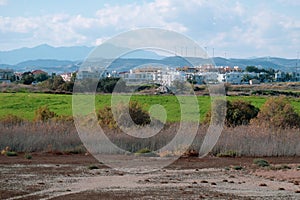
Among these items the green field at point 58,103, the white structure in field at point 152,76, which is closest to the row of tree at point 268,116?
the green field at point 58,103

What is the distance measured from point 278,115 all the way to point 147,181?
1872cm

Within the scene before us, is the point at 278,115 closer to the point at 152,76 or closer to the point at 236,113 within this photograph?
the point at 236,113

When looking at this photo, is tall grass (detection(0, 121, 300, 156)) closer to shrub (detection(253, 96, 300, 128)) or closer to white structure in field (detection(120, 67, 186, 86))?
shrub (detection(253, 96, 300, 128))

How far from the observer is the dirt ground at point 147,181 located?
16.2 meters

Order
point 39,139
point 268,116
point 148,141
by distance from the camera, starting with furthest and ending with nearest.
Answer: point 268,116, point 148,141, point 39,139

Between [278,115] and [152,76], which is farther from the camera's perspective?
[152,76]

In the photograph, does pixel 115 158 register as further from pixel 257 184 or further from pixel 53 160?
pixel 257 184

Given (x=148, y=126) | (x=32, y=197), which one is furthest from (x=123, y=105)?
(x=32, y=197)

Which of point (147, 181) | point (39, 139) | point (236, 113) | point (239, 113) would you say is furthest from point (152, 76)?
point (147, 181)

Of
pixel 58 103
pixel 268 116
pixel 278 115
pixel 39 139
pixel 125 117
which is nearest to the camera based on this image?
pixel 39 139

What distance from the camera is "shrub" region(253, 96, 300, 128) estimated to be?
3559 centimetres

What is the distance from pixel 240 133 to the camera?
30828 millimetres

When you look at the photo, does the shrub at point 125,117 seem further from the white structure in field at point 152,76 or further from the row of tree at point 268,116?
the white structure in field at point 152,76

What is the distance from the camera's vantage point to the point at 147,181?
757 inches
